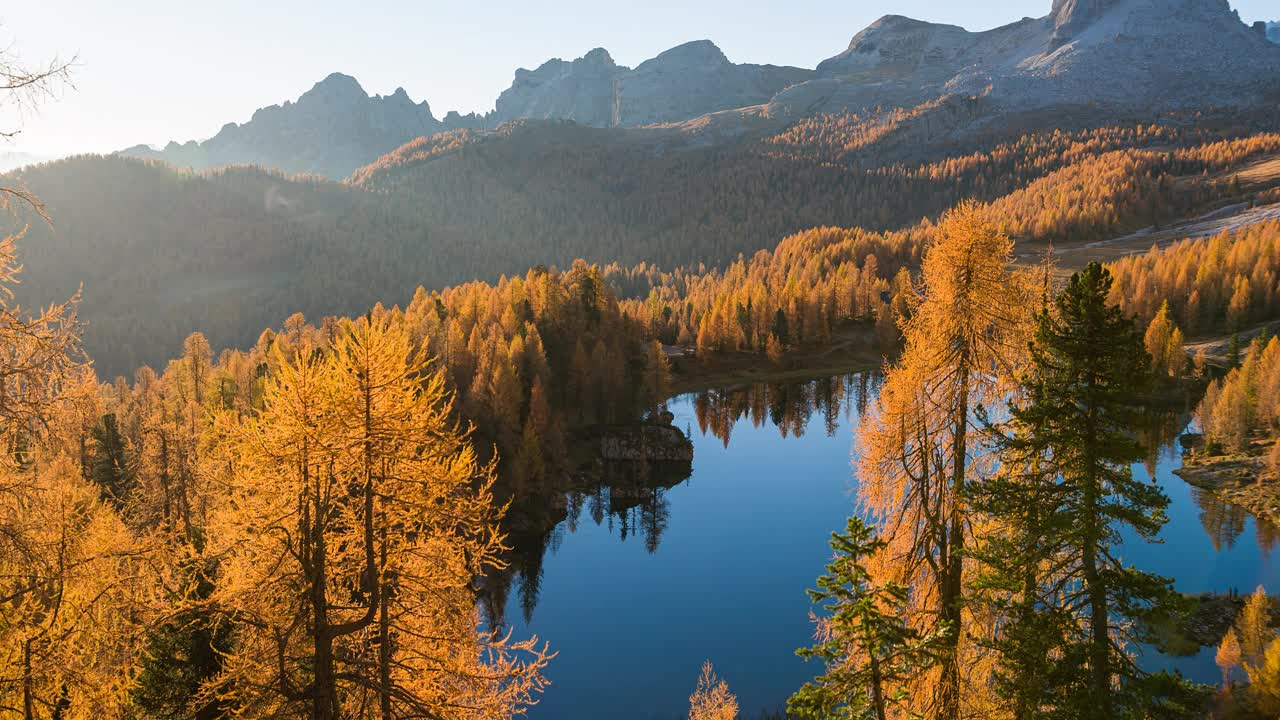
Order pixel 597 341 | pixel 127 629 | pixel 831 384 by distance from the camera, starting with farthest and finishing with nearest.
Answer: 1. pixel 831 384
2. pixel 597 341
3. pixel 127 629

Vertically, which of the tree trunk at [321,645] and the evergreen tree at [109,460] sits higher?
the tree trunk at [321,645]

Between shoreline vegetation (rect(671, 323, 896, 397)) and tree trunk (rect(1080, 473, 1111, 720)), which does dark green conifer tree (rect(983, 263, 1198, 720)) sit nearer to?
tree trunk (rect(1080, 473, 1111, 720))

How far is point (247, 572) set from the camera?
12125 millimetres

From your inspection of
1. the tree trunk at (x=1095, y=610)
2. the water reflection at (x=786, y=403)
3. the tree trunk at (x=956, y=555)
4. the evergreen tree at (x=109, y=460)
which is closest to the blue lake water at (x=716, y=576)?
the water reflection at (x=786, y=403)

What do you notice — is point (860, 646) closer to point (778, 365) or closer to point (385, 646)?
point (385, 646)

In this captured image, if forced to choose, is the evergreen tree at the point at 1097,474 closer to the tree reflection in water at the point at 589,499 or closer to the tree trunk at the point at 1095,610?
the tree trunk at the point at 1095,610

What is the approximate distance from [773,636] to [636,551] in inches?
685

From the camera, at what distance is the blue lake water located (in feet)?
143

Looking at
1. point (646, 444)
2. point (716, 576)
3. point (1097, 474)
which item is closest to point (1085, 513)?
point (1097, 474)

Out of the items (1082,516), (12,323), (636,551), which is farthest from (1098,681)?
(636,551)

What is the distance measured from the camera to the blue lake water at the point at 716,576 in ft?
143

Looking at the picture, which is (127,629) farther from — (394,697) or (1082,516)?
(1082,516)

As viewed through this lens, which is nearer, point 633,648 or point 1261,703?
point 1261,703

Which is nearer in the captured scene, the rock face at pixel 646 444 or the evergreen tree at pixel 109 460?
the evergreen tree at pixel 109 460
